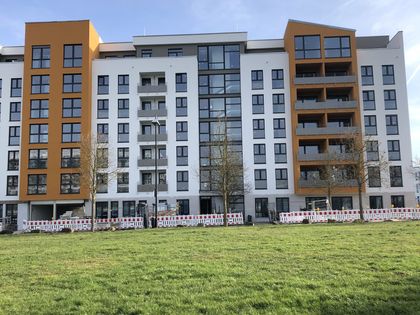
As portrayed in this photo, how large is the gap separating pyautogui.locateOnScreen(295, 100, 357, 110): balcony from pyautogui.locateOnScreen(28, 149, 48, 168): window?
2793cm

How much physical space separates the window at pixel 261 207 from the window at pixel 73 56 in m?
24.9

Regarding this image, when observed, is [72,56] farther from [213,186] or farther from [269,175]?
[269,175]

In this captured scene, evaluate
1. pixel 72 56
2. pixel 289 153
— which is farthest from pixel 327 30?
pixel 72 56

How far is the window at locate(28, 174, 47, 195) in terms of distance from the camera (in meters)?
48.5

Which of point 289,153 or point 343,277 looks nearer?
point 343,277

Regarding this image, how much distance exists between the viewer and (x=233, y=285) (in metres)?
8.28

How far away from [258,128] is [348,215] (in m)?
16.0

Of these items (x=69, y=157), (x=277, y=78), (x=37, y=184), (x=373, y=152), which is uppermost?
(x=277, y=78)


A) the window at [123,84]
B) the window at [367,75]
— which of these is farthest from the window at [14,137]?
the window at [367,75]

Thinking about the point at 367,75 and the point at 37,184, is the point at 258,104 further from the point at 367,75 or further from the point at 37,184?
the point at 37,184

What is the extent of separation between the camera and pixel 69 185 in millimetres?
48281

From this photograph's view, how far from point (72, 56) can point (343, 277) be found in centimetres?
4748

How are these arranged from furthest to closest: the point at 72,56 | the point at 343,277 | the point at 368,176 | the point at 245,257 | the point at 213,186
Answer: the point at 72,56 → the point at 213,186 → the point at 368,176 → the point at 245,257 → the point at 343,277

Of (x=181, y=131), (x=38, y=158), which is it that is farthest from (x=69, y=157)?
(x=181, y=131)
